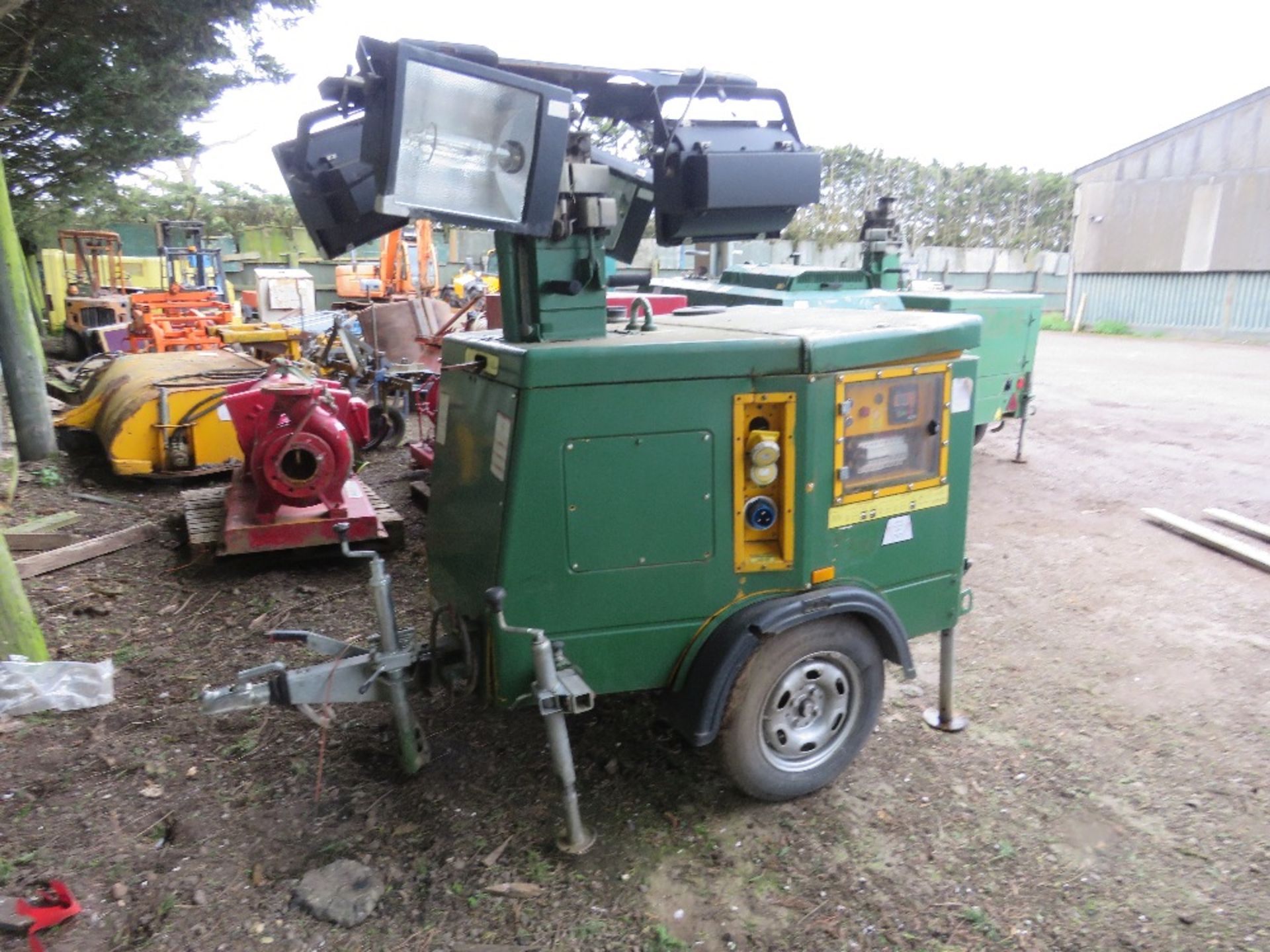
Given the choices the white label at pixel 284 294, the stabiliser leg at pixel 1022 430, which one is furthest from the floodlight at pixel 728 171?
the white label at pixel 284 294

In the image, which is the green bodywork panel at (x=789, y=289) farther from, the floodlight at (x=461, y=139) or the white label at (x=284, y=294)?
the white label at (x=284, y=294)

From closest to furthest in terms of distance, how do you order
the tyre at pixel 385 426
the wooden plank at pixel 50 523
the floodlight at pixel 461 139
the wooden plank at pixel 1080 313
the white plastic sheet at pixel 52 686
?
the floodlight at pixel 461 139 → the white plastic sheet at pixel 52 686 → the wooden plank at pixel 50 523 → the tyre at pixel 385 426 → the wooden plank at pixel 1080 313

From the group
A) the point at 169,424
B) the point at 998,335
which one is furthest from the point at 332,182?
the point at 998,335

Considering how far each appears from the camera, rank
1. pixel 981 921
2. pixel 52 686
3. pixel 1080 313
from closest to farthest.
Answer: pixel 981 921 → pixel 52 686 → pixel 1080 313

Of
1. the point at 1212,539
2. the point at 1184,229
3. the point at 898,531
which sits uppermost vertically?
the point at 1184,229

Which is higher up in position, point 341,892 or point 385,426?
point 385,426

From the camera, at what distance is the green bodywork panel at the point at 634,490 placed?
258 cm

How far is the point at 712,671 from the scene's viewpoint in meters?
2.69

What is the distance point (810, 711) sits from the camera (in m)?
3.01

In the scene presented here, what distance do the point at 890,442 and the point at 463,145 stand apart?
1.66 meters

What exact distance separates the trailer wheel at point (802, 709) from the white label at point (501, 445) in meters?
0.98

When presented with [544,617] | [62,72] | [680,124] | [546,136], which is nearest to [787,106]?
[680,124]

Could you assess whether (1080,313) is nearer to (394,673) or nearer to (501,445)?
(501,445)

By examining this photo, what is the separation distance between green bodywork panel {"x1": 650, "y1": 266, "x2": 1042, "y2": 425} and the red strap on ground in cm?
567
